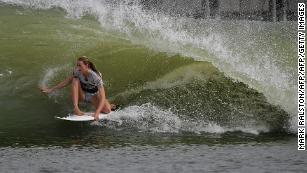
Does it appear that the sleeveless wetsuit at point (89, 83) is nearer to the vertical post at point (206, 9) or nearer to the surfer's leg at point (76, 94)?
the surfer's leg at point (76, 94)

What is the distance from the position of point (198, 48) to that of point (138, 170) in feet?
21.3

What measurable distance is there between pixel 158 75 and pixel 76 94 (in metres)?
2.39

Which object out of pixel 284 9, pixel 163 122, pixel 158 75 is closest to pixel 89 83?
pixel 163 122

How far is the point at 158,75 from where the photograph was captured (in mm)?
14531

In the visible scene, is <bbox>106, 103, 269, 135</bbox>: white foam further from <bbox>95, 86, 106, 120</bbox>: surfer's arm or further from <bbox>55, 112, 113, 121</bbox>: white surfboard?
<bbox>95, 86, 106, 120</bbox>: surfer's arm

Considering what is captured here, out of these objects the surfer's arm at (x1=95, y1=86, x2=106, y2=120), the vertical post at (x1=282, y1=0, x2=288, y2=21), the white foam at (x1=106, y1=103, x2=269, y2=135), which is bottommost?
the white foam at (x1=106, y1=103, x2=269, y2=135)

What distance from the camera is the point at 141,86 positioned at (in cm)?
1430

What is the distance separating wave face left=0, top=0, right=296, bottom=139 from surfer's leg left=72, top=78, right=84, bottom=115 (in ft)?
2.25

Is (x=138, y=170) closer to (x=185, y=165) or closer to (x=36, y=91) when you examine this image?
(x=185, y=165)

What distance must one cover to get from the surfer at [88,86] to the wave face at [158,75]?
0.37 metres

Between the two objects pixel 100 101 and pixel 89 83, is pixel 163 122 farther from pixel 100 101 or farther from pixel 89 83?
pixel 89 83

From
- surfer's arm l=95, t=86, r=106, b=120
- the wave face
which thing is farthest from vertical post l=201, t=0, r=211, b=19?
surfer's arm l=95, t=86, r=106, b=120

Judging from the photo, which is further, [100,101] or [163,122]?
[100,101]

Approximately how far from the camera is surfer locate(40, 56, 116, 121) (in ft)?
40.9
